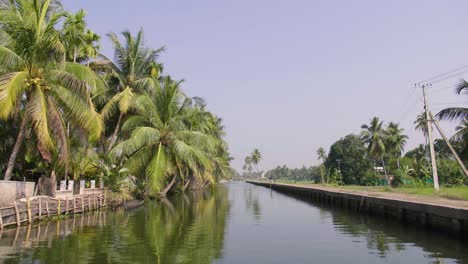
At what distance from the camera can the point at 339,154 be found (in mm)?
87312

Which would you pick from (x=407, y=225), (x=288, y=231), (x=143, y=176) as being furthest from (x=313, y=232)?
(x=143, y=176)

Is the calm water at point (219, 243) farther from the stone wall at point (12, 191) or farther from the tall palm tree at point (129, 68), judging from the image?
the tall palm tree at point (129, 68)

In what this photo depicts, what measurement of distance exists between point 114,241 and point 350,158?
2966 inches

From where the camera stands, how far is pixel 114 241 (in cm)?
1516

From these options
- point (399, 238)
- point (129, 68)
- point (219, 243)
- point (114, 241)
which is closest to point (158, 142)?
point (129, 68)

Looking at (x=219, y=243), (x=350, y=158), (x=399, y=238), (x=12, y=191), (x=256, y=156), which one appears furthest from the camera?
(x=256, y=156)

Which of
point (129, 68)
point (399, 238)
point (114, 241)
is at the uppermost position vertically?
point (129, 68)

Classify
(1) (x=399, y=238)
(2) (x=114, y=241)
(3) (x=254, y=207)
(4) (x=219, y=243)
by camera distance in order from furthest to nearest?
(3) (x=254, y=207) < (1) (x=399, y=238) < (4) (x=219, y=243) < (2) (x=114, y=241)

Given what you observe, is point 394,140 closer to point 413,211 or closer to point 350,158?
point 350,158

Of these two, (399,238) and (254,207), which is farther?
(254,207)

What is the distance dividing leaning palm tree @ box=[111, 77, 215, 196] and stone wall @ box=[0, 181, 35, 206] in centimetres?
959

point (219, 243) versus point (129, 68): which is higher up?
point (129, 68)

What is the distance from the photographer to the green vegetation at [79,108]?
1938cm

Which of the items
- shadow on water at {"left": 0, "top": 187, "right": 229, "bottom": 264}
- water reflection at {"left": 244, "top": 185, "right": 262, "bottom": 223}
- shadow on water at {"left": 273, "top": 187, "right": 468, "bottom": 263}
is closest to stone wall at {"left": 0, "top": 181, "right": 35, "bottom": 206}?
shadow on water at {"left": 0, "top": 187, "right": 229, "bottom": 264}
